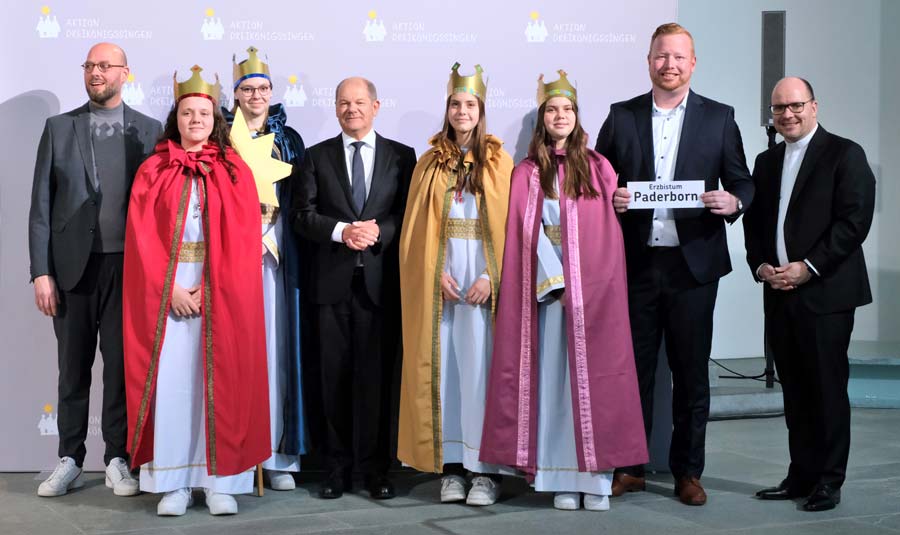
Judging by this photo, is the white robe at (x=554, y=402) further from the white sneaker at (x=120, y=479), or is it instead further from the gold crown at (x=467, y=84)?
the white sneaker at (x=120, y=479)

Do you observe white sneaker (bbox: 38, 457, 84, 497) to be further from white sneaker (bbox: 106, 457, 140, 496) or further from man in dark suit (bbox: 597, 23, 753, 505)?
man in dark suit (bbox: 597, 23, 753, 505)

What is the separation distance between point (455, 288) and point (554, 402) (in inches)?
23.0

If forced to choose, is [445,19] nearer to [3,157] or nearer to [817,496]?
[3,157]

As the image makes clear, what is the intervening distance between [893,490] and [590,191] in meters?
1.83

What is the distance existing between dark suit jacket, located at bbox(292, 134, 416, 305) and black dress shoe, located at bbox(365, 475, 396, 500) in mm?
721

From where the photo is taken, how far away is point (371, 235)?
4188 millimetres

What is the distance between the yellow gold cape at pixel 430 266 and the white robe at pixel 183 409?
73 centimetres

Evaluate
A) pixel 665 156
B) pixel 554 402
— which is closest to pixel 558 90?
pixel 665 156

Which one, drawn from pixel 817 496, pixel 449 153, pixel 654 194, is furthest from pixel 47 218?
pixel 817 496

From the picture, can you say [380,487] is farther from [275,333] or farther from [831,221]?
[831,221]

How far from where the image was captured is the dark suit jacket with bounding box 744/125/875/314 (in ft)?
13.2

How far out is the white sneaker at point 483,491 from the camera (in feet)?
13.3

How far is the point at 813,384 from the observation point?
413 centimetres

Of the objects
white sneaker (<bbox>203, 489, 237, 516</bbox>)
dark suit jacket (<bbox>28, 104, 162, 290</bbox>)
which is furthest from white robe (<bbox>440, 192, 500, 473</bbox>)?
dark suit jacket (<bbox>28, 104, 162, 290</bbox>)
